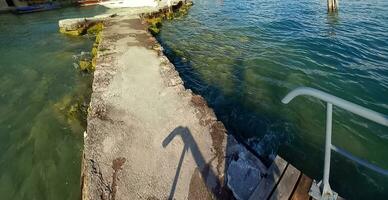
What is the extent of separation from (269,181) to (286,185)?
23cm

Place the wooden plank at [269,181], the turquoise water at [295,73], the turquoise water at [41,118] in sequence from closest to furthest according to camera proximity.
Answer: the wooden plank at [269,181], the turquoise water at [41,118], the turquoise water at [295,73]

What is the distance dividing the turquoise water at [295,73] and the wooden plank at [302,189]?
71.4 inches

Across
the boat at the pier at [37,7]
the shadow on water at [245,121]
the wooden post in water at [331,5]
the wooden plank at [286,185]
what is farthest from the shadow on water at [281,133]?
the boat at the pier at [37,7]

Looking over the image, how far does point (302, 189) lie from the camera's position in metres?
3.81

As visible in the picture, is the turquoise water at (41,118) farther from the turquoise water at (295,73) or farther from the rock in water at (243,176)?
the turquoise water at (295,73)

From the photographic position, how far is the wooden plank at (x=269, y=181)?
12.6 ft

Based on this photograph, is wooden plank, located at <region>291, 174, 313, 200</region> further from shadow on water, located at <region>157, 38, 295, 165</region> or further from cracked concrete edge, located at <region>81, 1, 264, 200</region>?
shadow on water, located at <region>157, 38, 295, 165</region>

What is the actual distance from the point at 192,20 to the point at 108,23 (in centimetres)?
487

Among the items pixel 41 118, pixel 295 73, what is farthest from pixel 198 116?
pixel 295 73

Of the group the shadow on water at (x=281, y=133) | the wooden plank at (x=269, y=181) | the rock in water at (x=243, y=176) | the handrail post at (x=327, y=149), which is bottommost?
the shadow on water at (x=281, y=133)

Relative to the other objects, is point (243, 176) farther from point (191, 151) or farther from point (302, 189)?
point (191, 151)

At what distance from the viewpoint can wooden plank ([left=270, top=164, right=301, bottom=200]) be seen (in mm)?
3779

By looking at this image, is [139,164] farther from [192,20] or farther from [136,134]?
[192,20]

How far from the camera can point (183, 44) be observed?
39.2 ft
